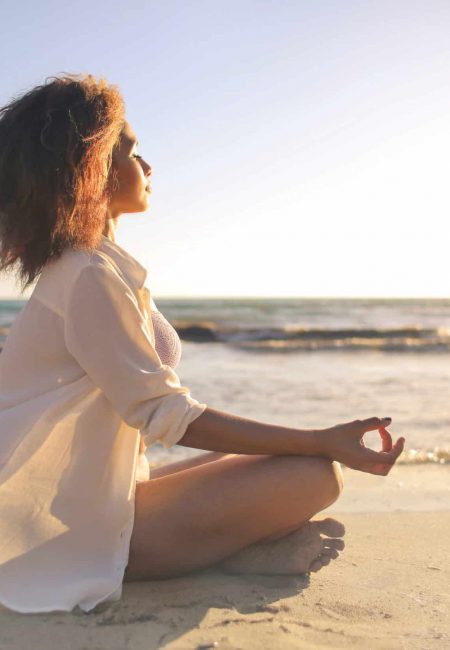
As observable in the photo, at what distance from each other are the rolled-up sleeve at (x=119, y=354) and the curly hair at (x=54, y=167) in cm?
18

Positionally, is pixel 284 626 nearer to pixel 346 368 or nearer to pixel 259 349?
pixel 346 368

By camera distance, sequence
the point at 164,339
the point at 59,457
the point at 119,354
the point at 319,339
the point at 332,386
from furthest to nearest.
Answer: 1. the point at 319,339
2. the point at 332,386
3. the point at 164,339
4. the point at 59,457
5. the point at 119,354

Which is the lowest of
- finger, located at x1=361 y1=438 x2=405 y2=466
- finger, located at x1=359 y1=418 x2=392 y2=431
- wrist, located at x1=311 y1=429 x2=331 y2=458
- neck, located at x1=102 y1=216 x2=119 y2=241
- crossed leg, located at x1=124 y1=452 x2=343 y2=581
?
crossed leg, located at x1=124 y1=452 x2=343 y2=581

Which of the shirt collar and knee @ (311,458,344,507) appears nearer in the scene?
the shirt collar

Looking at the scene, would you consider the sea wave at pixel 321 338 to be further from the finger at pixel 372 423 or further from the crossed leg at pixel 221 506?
the finger at pixel 372 423

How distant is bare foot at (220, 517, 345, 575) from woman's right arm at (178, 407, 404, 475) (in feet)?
1.07

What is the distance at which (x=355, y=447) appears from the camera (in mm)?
2076

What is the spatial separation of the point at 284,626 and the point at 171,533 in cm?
44

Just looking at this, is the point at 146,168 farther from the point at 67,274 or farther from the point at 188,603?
the point at 188,603

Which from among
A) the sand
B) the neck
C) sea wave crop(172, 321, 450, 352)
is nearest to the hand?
the sand

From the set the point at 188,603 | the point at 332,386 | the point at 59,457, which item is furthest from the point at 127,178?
the point at 332,386

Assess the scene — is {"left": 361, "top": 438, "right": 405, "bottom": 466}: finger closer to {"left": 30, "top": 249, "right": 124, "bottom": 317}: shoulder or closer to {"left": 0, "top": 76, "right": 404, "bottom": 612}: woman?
{"left": 0, "top": 76, "right": 404, "bottom": 612}: woman

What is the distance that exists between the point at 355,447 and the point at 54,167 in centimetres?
118

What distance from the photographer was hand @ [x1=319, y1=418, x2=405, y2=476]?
2076 millimetres
